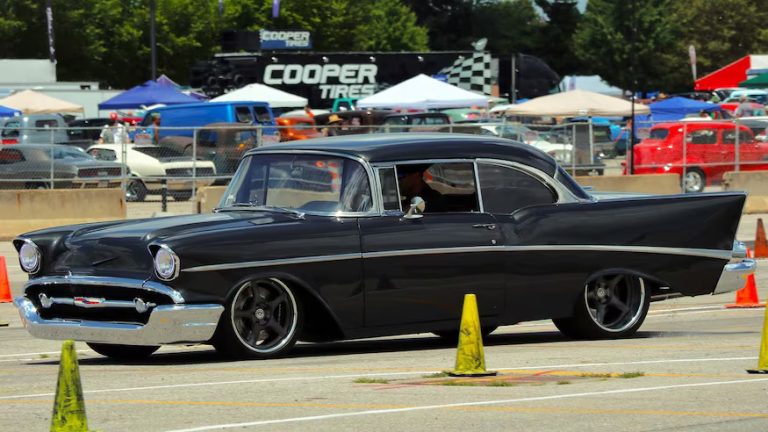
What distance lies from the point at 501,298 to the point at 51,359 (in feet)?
10.8

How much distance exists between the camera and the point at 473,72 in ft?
174

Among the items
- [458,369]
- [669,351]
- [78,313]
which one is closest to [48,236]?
[78,313]

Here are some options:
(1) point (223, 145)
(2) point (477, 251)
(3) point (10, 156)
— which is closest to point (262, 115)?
(1) point (223, 145)

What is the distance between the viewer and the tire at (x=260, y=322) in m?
9.80

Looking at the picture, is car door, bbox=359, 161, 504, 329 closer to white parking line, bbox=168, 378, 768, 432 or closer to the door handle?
the door handle

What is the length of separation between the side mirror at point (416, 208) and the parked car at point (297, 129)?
21.8 metres

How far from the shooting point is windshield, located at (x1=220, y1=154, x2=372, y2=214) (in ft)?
34.2

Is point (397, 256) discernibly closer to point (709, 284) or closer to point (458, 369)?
point (458, 369)

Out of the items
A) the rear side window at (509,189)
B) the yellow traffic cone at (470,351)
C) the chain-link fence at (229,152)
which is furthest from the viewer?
the chain-link fence at (229,152)

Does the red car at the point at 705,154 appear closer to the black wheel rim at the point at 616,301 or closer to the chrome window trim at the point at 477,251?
the chrome window trim at the point at 477,251

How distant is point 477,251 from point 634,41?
3416 inches

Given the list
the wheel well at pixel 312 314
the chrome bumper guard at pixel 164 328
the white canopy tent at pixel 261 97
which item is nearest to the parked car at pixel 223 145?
the white canopy tent at pixel 261 97

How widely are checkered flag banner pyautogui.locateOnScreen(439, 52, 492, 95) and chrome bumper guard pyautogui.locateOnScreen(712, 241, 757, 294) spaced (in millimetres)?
41046

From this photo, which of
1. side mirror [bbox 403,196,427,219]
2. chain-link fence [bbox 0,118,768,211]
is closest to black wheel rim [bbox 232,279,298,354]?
side mirror [bbox 403,196,427,219]
